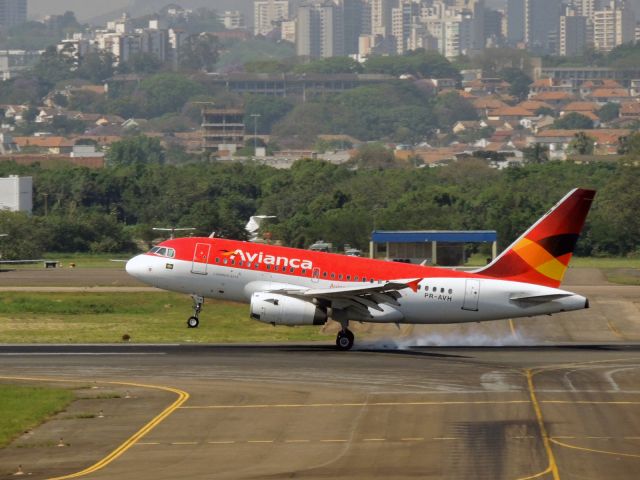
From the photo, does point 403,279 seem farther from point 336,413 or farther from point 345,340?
point 336,413

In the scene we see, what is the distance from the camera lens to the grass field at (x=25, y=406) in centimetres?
4891

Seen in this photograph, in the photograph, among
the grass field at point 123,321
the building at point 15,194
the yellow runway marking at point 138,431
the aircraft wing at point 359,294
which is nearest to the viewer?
the yellow runway marking at point 138,431

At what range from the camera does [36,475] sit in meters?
41.7

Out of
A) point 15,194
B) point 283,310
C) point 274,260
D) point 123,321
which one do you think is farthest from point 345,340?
point 15,194

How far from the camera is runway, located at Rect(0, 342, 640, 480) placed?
140ft

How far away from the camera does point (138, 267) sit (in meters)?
72.8

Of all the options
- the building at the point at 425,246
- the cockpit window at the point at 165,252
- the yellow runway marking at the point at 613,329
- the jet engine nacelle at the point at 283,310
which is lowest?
the building at the point at 425,246

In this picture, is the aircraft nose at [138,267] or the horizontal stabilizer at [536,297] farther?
the aircraft nose at [138,267]

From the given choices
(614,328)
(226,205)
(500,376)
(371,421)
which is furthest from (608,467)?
(226,205)

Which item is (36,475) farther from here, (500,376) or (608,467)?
(500,376)

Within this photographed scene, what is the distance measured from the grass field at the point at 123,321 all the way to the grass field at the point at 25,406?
64.7ft

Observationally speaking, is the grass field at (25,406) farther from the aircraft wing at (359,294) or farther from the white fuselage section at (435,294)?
the white fuselage section at (435,294)

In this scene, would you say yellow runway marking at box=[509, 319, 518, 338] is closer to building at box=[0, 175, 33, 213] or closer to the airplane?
the airplane

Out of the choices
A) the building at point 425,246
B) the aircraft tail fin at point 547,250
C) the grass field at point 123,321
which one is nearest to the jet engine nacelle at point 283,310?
the grass field at point 123,321
